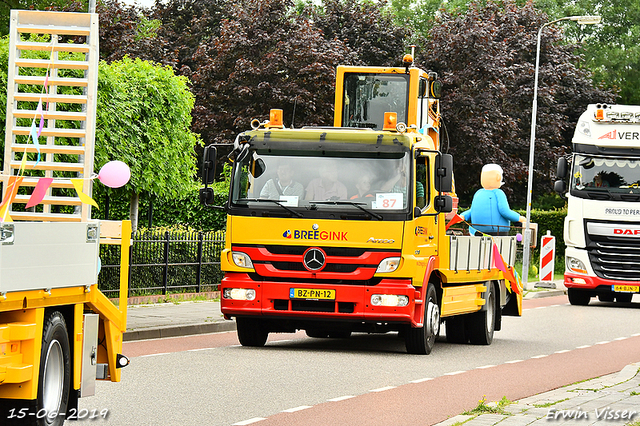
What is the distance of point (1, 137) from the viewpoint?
62.2 ft

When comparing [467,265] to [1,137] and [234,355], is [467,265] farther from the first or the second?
[1,137]

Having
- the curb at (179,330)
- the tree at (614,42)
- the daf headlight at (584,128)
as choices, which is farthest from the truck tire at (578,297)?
the tree at (614,42)

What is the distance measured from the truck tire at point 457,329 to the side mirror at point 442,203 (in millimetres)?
2802

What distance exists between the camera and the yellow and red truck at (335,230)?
13328 millimetres

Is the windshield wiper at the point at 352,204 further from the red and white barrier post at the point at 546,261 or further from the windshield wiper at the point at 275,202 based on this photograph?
the red and white barrier post at the point at 546,261

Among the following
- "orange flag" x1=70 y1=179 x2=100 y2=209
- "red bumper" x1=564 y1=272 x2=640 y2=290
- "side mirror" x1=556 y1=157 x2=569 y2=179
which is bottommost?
"red bumper" x1=564 y1=272 x2=640 y2=290

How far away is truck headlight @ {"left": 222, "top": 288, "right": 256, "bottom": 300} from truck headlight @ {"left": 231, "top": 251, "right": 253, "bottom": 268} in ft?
0.97

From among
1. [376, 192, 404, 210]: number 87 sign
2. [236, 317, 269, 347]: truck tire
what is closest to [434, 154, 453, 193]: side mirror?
[376, 192, 404, 210]: number 87 sign

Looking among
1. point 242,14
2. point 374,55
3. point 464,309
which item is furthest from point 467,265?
point 374,55

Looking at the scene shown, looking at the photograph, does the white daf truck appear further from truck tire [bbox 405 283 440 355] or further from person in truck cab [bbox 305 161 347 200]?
person in truck cab [bbox 305 161 347 200]

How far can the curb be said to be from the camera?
15.1 metres

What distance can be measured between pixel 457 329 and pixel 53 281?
10.2 metres

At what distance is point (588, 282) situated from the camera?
25.0 m

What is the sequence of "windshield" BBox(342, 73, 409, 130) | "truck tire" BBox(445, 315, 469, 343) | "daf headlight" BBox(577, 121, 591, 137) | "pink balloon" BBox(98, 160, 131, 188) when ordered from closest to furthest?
"pink balloon" BBox(98, 160, 131, 188) < "truck tire" BBox(445, 315, 469, 343) < "windshield" BBox(342, 73, 409, 130) < "daf headlight" BBox(577, 121, 591, 137)
